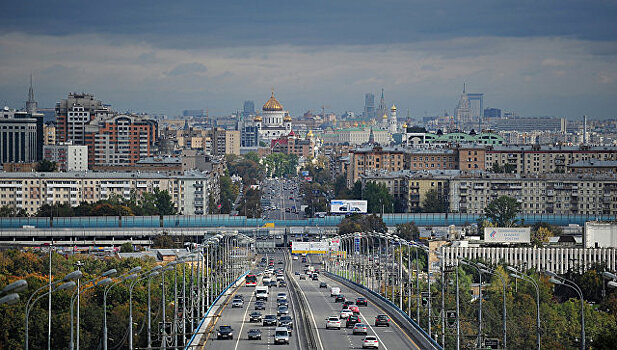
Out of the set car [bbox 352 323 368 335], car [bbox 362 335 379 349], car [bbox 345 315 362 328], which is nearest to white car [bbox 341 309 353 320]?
car [bbox 345 315 362 328]

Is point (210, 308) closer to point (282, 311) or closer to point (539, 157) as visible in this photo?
point (282, 311)

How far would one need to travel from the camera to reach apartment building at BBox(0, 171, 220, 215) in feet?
518

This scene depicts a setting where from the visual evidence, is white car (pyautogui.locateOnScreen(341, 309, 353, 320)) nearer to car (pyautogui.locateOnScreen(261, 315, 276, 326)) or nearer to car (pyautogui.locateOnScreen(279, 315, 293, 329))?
car (pyautogui.locateOnScreen(279, 315, 293, 329))

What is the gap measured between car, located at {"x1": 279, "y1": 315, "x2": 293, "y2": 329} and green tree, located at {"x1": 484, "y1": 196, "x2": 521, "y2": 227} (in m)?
83.9

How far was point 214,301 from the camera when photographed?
2773 inches

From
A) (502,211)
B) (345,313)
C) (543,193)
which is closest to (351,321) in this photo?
(345,313)

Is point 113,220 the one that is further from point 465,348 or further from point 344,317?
point 465,348

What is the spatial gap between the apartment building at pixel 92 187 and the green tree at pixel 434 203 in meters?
29.3

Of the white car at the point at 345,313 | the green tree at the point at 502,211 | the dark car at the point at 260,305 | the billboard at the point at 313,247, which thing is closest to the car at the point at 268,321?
the white car at the point at 345,313

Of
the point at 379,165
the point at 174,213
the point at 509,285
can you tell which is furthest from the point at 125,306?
the point at 379,165

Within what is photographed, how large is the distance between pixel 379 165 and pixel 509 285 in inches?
4705

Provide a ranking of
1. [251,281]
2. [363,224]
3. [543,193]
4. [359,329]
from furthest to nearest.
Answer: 1. [543,193]
2. [363,224]
3. [251,281]
4. [359,329]

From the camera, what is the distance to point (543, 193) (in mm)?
160375

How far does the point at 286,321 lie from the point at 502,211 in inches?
3497
